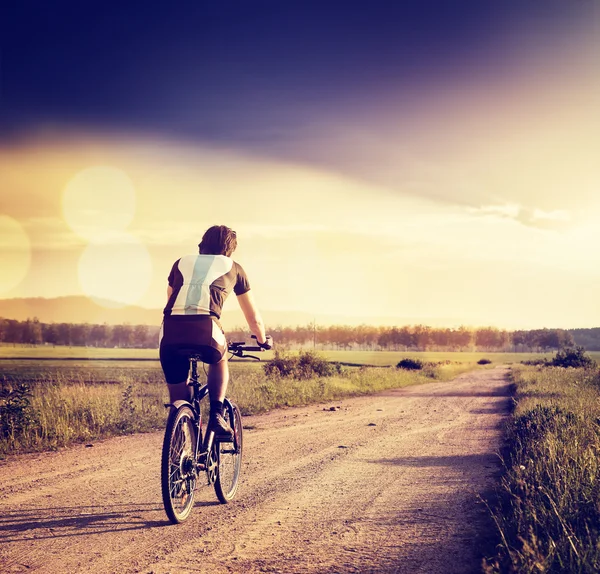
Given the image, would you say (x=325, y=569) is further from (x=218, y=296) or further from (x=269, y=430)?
(x=269, y=430)

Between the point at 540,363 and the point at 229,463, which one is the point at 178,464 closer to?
the point at 229,463

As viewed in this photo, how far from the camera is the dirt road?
461 centimetres

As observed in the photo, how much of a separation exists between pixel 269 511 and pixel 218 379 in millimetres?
1622

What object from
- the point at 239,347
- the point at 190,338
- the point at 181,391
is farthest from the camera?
the point at 239,347

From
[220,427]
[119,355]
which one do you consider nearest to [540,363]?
[119,355]

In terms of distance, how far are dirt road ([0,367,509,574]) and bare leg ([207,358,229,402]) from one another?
4.10ft

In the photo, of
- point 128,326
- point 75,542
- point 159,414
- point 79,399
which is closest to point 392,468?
point 75,542

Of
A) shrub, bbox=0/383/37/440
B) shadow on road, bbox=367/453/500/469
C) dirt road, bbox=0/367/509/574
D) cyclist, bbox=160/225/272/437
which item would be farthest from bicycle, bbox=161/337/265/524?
shrub, bbox=0/383/37/440

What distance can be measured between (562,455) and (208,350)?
16.4 feet

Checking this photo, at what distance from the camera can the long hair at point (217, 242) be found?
562cm

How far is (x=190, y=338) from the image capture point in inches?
201

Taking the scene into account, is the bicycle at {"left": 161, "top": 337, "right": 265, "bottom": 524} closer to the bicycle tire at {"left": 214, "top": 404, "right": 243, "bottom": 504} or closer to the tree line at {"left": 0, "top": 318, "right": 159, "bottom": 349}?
the bicycle tire at {"left": 214, "top": 404, "right": 243, "bottom": 504}

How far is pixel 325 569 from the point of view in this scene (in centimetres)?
442

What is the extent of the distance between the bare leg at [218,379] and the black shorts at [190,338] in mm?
245
